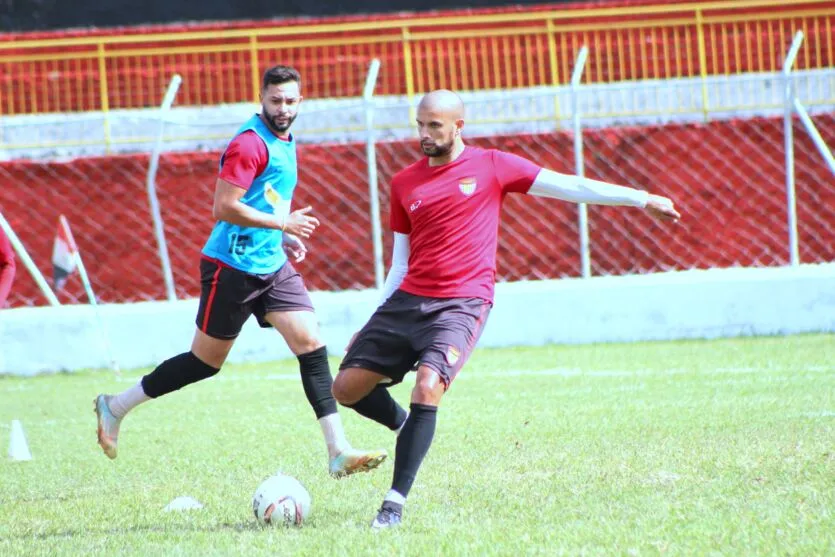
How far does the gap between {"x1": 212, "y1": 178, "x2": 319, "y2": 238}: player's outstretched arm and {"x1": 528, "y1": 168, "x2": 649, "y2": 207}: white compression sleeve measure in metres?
1.15

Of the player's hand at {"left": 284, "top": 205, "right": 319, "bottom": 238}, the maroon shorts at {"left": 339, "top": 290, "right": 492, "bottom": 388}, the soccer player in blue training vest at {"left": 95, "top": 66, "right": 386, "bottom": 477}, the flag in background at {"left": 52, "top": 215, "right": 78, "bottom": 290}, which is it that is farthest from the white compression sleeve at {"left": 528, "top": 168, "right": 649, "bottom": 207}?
the flag in background at {"left": 52, "top": 215, "right": 78, "bottom": 290}

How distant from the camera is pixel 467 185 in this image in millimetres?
5723

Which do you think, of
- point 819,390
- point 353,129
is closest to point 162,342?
point 353,129

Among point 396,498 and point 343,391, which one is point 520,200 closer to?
point 343,391

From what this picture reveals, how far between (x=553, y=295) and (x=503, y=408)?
13.7 ft

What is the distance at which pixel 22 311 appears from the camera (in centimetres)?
1253

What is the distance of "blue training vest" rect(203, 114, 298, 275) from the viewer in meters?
6.61

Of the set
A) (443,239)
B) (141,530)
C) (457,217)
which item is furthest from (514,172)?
(141,530)

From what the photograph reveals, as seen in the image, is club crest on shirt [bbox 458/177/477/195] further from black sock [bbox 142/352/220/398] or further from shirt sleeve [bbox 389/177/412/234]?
black sock [bbox 142/352/220/398]

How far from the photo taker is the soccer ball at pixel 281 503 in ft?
17.4

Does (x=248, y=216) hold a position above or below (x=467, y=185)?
below

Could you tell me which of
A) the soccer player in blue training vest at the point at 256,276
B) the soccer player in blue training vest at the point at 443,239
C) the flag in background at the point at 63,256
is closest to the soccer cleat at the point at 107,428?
the soccer player in blue training vest at the point at 256,276

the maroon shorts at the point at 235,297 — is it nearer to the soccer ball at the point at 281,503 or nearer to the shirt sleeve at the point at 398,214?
the shirt sleeve at the point at 398,214

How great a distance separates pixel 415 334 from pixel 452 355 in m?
0.26
